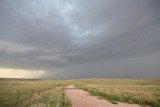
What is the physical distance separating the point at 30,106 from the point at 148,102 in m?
9.80

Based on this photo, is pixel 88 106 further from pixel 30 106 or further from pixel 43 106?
pixel 30 106

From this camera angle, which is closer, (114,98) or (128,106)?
(128,106)

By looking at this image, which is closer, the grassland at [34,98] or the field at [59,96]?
the grassland at [34,98]

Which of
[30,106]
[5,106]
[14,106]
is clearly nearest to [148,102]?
[30,106]

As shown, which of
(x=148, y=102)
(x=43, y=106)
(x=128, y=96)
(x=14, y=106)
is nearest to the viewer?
(x=43, y=106)

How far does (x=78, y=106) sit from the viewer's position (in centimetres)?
1420

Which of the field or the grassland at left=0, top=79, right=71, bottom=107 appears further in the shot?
the field

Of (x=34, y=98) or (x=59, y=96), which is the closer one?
(x=34, y=98)

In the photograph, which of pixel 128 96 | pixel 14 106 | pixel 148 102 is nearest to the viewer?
pixel 14 106

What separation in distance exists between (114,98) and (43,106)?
8378mm

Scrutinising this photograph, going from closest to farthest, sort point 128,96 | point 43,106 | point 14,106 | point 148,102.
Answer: point 43,106 < point 14,106 < point 148,102 < point 128,96

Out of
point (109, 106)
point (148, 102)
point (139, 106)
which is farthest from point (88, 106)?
point (148, 102)

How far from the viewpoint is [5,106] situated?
14328mm

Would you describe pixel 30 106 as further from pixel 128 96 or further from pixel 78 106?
pixel 128 96
